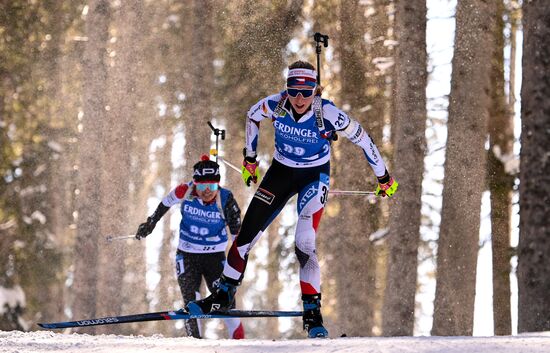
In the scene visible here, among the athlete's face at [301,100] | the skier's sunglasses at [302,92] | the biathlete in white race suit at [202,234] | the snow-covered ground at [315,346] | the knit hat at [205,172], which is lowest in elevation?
the snow-covered ground at [315,346]

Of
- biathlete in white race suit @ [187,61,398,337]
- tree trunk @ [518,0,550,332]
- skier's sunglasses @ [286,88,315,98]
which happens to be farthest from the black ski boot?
tree trunk @ [518,0,550,332]

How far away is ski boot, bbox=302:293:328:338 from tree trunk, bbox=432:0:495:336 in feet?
15.2

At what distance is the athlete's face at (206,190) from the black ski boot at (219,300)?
7.28ft

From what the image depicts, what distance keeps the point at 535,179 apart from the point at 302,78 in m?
3.28

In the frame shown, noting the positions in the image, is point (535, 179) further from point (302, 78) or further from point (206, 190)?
point (206, 190)

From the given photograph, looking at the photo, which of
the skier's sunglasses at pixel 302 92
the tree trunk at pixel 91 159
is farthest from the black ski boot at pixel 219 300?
the tree trunk at pixel 91 159

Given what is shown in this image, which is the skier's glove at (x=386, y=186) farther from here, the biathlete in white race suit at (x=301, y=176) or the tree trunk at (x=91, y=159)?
the tree trunk at (x=91, y=159)

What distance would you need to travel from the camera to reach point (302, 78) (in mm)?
7773

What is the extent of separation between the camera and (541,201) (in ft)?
31.8

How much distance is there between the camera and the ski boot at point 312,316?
25.4 feet

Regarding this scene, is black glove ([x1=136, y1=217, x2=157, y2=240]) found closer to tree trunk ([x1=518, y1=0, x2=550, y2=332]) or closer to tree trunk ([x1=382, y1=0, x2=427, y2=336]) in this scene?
tree trunk ([x1=382, y1=0, x2=427, y2=336])

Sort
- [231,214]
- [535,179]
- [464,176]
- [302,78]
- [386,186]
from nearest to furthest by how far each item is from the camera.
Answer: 1. [302,78]
2. [386,186]
3. [535,179]
4. [231,214]
5. [464,176]

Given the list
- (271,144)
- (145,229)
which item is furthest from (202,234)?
(271,144)

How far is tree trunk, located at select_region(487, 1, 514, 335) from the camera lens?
544 inches
